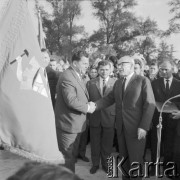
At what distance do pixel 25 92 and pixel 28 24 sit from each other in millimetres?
543

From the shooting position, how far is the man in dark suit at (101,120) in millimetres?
4473

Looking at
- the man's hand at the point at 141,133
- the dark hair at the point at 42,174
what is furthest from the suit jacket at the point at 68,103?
the dark hair at the point at 42,174

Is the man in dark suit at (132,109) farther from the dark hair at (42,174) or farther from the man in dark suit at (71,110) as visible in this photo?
the dark hair at (42,174)

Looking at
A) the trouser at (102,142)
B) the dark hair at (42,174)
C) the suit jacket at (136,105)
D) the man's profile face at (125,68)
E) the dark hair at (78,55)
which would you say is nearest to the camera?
the dark hair at (42,174)

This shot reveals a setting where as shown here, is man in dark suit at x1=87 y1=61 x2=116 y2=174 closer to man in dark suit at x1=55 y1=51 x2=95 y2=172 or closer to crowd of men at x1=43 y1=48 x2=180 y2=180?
crowd of men at x1=43 y1=48 x2=180 y2=180

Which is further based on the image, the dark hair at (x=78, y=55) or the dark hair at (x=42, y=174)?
the dark hair at (x=78, y=55)

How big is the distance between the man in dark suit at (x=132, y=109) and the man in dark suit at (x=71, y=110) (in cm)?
45

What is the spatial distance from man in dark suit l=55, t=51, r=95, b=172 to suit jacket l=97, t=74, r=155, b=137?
0.45 meters

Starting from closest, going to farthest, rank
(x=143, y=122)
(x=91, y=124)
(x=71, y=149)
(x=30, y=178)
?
(x=30, y=178), (x=143, y=122), (x=71, y=149), (x=91, y=124)

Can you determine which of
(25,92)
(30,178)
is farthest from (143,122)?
(30,178)

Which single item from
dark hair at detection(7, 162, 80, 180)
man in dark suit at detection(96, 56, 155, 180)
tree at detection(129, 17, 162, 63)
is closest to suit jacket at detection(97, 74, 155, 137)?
man in dark suit at detection(96, 56, 155, 180)

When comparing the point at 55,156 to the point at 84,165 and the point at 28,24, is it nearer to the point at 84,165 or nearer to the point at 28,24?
the point at 28,24

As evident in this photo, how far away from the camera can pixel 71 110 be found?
12.2 feet

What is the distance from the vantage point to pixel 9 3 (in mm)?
2311
